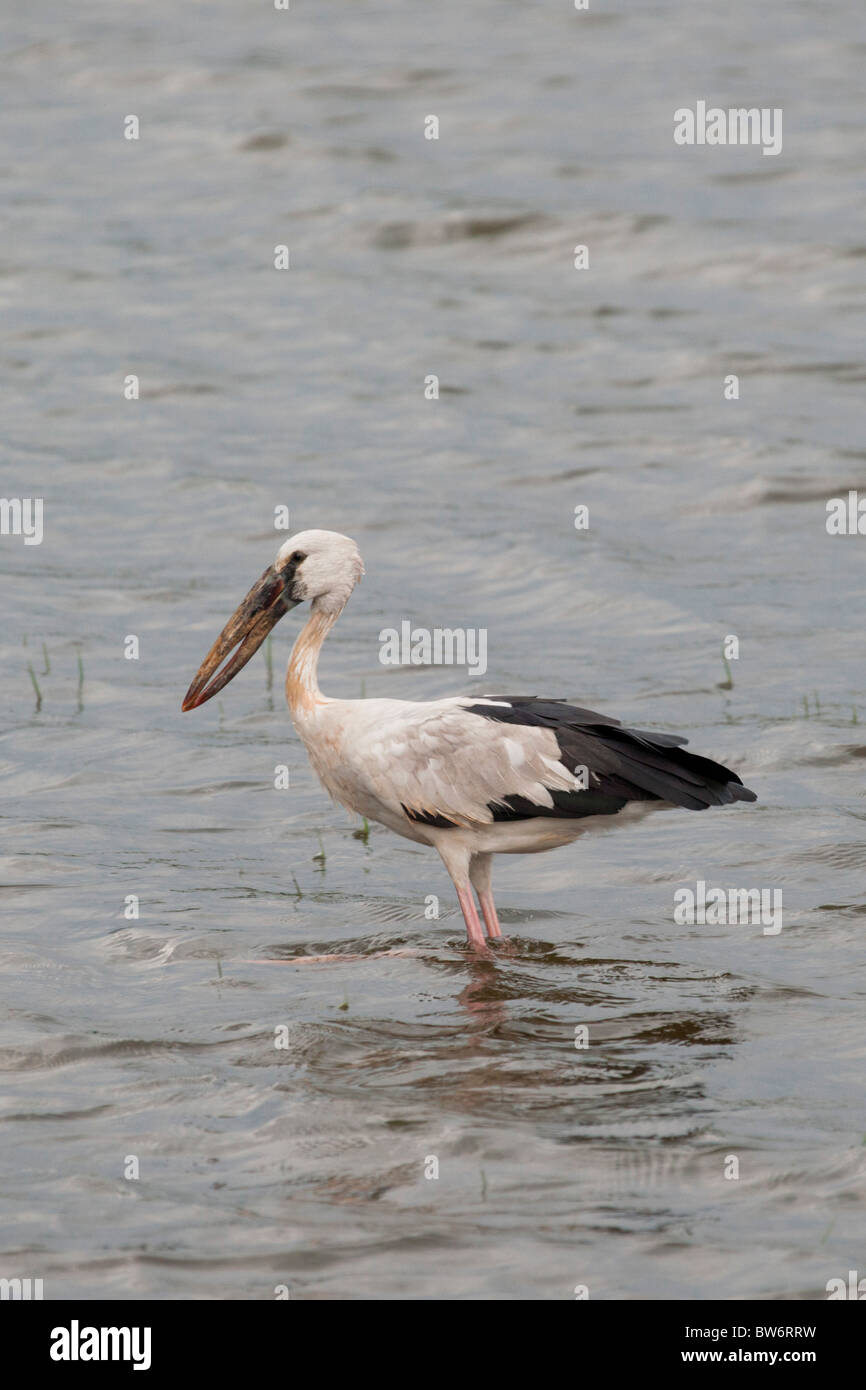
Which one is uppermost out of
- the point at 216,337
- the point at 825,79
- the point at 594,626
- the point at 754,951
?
the point at 825,79

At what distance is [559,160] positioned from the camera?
22.7 meters

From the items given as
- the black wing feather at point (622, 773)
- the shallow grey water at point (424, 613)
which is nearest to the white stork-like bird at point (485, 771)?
the black wing feather at point (622, 773)

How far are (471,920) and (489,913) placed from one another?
241 millimetres

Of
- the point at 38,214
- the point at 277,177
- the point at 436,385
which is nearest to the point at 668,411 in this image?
the point at 436,385

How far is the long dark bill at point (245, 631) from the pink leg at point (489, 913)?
160 cm

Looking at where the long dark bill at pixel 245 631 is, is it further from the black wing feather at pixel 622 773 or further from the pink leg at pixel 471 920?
the pink leg at pixel 471 920

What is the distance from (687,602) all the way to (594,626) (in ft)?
2.42

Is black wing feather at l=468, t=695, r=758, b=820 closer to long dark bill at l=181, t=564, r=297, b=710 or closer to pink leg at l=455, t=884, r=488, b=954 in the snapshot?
pink leg at l=455, t=884, r=488, b=954

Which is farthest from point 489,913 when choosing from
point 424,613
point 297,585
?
point 424,613

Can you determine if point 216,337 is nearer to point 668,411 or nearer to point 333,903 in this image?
point 668,411

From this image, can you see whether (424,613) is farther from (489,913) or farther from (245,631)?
(489,913)

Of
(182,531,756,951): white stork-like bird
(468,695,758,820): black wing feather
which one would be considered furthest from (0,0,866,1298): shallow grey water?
(468,695,758,820): black wing feather

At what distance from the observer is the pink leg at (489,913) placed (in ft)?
27.7

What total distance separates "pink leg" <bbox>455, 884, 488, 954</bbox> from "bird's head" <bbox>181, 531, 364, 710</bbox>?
147 centimetres
